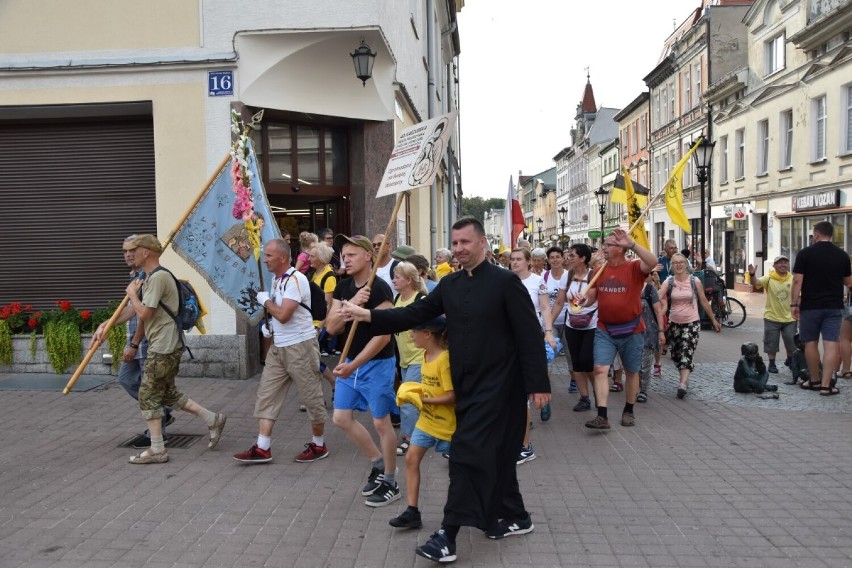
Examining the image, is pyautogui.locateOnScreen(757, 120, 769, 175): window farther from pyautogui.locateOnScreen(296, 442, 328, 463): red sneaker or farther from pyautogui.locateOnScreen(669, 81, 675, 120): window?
pyautogui.locateOnScreen(296, 442, 328, 463): red sneaker

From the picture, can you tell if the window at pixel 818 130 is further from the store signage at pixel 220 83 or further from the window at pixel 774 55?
the store signage at pixel 220 83

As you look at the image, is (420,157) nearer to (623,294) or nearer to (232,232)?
(232,232)

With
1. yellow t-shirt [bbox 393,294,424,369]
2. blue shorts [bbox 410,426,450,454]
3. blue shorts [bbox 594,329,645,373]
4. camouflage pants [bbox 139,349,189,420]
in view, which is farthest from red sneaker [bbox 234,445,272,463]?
blue shorts [bbox 594,329,645,373]

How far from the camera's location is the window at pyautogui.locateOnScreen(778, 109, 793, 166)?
28594 millimetres

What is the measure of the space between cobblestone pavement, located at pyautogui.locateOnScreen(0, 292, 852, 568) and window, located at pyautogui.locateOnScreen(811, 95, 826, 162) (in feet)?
67.4

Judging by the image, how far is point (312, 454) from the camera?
651cm

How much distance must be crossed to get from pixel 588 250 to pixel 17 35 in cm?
802

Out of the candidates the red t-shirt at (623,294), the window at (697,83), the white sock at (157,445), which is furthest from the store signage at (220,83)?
the window at (697,83)

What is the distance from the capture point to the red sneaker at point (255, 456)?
20.8 ft

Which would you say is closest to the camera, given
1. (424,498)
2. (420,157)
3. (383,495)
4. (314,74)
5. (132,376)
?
(383,495)

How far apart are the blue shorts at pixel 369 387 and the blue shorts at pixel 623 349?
8.84 feet

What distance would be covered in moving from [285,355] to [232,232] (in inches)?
54.9

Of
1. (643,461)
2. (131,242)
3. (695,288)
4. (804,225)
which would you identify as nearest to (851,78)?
(804,225)

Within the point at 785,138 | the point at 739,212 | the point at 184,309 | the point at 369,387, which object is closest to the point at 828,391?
the point at 369,387
